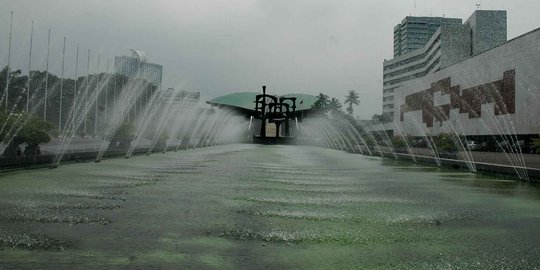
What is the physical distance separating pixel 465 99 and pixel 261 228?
53845 mm

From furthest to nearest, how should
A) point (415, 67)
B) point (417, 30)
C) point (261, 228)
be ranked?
point (417, 30) < point (415, 67) < point (261, 228)

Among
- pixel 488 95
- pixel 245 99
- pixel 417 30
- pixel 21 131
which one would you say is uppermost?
pixel 417 30

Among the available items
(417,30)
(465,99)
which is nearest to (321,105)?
(417,30)

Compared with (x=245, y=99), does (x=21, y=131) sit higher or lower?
lower

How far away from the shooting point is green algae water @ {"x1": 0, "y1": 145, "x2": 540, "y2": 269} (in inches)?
193

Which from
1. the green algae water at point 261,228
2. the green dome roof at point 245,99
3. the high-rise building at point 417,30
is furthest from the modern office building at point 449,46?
the green algae water at point 261,228

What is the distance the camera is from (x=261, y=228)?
21.9 ft

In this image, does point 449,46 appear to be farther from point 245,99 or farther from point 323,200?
point 323,200

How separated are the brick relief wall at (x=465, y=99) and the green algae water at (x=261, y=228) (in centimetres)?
3745

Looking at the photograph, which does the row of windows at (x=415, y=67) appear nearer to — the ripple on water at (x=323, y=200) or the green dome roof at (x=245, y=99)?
the green dome roof at (x=245, y=99)

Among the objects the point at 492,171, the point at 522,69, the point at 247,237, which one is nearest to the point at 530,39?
the point at 522,69

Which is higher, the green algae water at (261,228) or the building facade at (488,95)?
the building facade at (488,95)

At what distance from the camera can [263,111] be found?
124875 mm

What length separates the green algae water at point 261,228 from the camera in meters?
4.89
